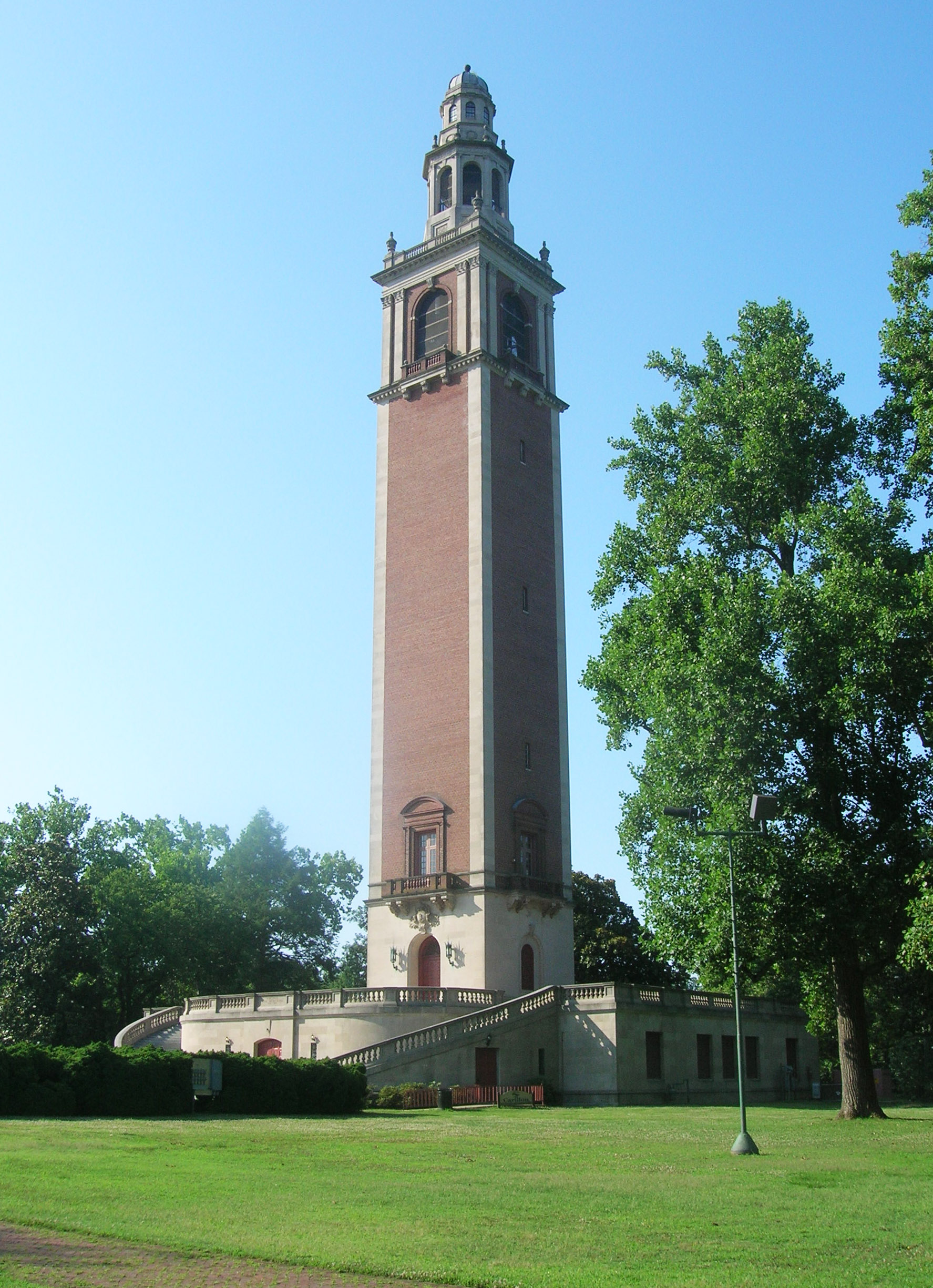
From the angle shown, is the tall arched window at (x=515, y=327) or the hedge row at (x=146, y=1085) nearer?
the hedge row at (x=146, y=1085)

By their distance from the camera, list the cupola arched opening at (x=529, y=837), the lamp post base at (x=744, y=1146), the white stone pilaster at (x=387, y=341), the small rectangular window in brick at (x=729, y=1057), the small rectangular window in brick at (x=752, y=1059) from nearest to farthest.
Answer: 1. the lamp post base at (x=744, y=1146)
2. the small rectangular window in brick at (x=729, y=1057)
3. the small rectangular window in brick at (x=752, y=1059)
4. the cupola arched opening at (x=529, y=837)
5. the white stone pilaster at (x=387, y=341)

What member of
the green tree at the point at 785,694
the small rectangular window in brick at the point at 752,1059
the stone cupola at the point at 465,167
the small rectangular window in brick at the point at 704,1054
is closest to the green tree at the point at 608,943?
the small rectangular window in brick at the point at 752,1059

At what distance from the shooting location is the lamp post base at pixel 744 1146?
21.8 metres

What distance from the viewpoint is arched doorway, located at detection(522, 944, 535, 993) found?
51.0 m

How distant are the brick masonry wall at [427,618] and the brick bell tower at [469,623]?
8 centimetres

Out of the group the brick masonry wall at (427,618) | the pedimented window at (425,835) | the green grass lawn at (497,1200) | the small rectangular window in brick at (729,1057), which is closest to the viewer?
the green grass lawn at (497,1200)

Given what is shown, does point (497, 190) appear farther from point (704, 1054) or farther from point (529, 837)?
point (704, 1054)

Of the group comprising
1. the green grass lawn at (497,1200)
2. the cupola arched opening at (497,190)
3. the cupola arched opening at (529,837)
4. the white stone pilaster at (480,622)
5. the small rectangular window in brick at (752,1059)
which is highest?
the cupola arched opening at (497,190)

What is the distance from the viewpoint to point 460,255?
60562 mm

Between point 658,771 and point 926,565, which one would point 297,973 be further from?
point 926,565

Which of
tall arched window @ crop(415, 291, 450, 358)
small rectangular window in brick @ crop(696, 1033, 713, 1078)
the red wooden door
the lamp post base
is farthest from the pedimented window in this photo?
the lamp post base

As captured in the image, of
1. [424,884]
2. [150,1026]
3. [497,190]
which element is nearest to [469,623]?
[424,884]

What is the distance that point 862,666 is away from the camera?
28.3m

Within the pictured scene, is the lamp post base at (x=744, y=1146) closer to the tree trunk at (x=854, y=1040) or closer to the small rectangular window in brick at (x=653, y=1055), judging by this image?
the tree trunk at (x=854, y=1040)
